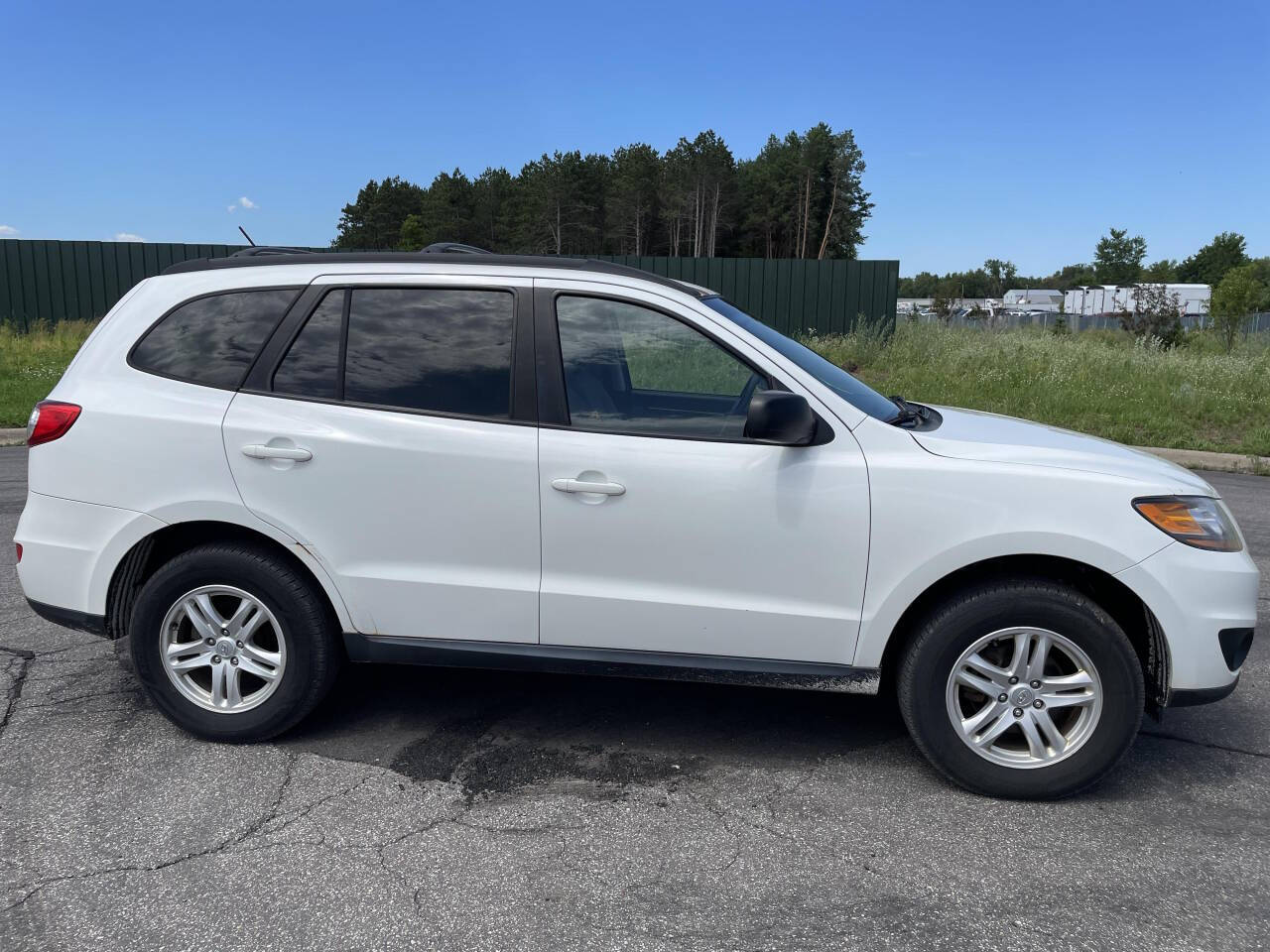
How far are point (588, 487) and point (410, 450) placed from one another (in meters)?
0.67

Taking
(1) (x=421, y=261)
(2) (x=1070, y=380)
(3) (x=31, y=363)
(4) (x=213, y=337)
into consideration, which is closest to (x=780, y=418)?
(1) (x=421, y=261)

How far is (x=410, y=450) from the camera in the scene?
3.58 m

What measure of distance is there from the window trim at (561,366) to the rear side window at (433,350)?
0.40 ft

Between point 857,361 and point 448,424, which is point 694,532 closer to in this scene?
point 448,424

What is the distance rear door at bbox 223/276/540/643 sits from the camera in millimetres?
3562

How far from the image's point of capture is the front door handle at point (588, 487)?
346cm

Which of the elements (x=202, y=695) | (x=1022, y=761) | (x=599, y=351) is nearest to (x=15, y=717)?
(x=202, y=695)

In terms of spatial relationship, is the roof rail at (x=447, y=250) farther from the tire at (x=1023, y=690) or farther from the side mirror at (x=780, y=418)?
the tire at (x=1023, y=690)

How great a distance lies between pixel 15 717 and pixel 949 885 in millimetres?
3710

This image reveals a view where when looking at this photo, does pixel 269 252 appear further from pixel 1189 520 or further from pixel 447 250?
pixel 1189 520

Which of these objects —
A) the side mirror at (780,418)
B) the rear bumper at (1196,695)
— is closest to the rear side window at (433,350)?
the side mirror at (780,418)

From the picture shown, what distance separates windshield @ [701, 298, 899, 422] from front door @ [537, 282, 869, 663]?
190 millimetres

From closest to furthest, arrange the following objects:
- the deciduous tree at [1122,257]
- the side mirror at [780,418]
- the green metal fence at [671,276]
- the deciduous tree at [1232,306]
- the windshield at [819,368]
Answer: the side mirror at [780,418] → the windshield at [819,368] → the deciduous tree at [1232,306] → the green metal fence at [671,276] → the deciduous tree at [1122,257]

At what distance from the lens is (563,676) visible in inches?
183
